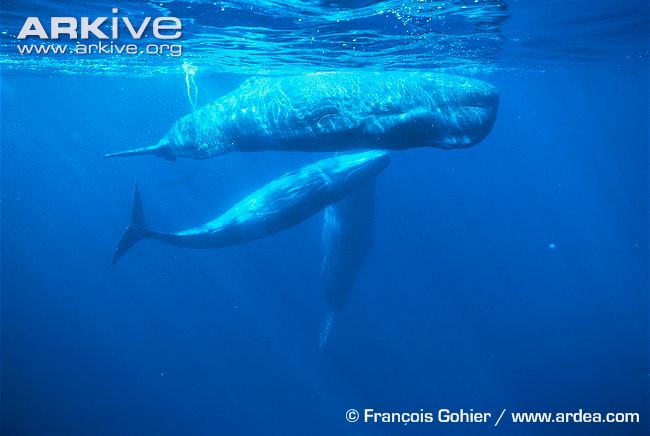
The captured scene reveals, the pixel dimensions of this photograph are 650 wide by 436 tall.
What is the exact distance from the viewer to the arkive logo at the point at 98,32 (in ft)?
40.5

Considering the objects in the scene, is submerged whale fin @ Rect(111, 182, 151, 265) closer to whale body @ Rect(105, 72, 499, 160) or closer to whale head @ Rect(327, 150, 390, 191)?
whale body @ Rect(105, 72, 499, 160)

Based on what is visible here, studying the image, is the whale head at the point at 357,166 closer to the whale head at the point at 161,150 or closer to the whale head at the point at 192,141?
the whale head at the point at 192,141

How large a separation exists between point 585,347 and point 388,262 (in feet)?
38.8

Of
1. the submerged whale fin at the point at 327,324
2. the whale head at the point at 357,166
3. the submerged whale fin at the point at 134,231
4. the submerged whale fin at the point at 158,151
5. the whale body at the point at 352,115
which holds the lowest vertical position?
the submerged whale fin at the point at 327,324

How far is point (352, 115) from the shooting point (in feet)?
23.7

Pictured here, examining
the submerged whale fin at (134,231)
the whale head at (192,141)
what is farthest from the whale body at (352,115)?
the submerged whale fin at (134,231)

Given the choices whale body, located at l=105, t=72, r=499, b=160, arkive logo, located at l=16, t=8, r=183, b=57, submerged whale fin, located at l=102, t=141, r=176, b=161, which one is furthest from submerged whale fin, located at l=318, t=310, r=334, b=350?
arkive logo, located at l=16, t=8, r=183, b=57

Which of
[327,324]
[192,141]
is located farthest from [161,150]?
[327,324]

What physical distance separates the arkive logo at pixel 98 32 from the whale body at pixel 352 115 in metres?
5.54

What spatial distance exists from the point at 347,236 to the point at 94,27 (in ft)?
31.0

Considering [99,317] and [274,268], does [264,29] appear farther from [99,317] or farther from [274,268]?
[99,317]

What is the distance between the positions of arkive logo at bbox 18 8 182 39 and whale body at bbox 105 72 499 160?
5539mm

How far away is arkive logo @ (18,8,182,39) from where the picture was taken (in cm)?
1218

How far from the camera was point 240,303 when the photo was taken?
28141 mm
